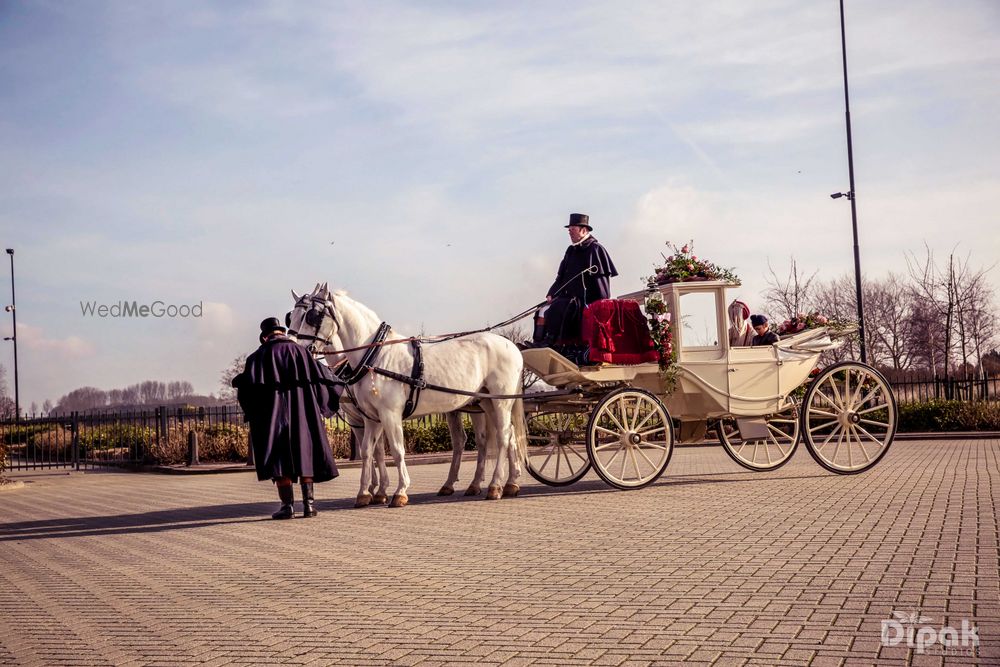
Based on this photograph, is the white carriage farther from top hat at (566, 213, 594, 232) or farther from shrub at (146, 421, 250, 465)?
shrub at (146, 421, 250, 465)

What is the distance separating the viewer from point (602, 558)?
7547 mm

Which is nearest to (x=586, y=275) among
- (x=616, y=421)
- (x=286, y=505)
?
(x=616, y=421)

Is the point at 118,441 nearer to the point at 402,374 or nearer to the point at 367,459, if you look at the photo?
the point at 367,459

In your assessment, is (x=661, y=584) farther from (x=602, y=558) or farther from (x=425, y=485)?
(x=425, y=485)

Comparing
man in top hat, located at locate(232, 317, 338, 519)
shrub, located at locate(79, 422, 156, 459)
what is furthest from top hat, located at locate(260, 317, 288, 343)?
shrub, located at locate(79, 422, 156, 459)

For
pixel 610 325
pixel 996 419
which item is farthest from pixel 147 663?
pixel 996 419

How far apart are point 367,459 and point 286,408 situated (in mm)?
1351

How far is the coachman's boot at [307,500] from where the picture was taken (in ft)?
36.8

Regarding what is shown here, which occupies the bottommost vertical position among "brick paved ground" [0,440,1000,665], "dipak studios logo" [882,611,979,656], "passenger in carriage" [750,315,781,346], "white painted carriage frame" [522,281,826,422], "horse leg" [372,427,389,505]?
"brick paved ground" [0,440,1000,665]

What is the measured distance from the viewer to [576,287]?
12648 mm

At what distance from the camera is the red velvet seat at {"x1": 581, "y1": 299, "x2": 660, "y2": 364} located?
12.0 m

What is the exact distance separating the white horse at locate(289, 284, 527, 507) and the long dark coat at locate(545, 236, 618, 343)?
640 mm

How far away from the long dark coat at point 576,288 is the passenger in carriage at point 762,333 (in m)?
2.27

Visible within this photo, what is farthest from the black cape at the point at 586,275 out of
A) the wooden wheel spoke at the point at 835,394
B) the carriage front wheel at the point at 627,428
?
the wooden wheel spoke at the point at 835,394
